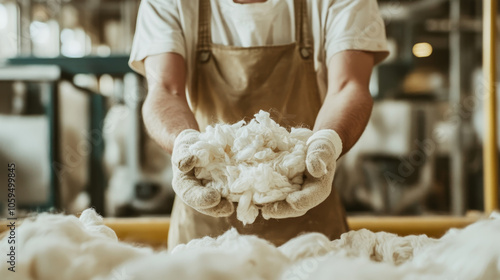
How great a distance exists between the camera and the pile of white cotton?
1.44 ft

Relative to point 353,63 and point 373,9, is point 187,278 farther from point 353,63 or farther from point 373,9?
point 373,9

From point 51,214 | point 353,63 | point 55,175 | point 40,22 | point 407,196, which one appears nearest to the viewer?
point 51,214

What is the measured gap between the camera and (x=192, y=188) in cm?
81

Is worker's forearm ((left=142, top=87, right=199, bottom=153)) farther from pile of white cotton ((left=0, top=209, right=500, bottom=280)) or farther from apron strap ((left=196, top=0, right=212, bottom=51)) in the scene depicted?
pile of white cotton ((left=0, top=209, right=500, bottom=280))

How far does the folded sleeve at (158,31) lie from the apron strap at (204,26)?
2.0 inches

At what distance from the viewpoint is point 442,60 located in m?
3.85

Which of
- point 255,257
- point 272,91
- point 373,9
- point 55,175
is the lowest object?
point 55,175

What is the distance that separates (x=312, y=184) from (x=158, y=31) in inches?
24.4

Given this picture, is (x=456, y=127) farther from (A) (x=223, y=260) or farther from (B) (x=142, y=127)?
(A) (x=223, y=260)

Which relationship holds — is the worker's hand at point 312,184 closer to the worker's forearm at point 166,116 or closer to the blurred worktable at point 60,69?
the worker's forearm at point 166,116

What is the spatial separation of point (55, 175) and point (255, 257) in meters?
2.12

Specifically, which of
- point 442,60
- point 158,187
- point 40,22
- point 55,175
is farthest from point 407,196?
point 40,22

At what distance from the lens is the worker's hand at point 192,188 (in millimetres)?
786

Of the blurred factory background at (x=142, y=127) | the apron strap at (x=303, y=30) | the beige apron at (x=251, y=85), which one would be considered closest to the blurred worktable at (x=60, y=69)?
the blurred factory background at (x=142, y=127)
